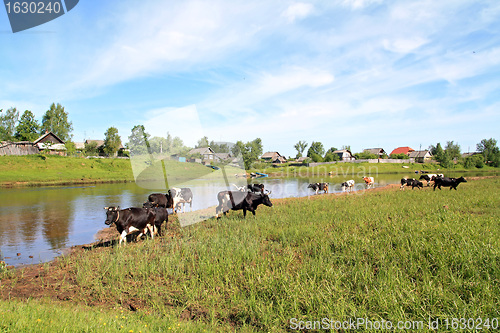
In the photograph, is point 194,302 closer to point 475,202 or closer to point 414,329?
point 414,329

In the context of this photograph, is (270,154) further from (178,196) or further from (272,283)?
(272,283)

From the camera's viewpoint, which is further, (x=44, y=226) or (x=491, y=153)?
(x=491, y=153)

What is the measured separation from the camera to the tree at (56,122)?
8469 cm

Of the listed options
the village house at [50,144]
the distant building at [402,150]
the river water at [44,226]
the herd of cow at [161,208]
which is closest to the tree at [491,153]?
the distant building at [402,150]

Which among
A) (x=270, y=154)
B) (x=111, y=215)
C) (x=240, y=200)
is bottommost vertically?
(x=240, y=200)

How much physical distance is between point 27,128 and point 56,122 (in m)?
14.2

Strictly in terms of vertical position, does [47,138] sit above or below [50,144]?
above

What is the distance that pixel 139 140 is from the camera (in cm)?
1623

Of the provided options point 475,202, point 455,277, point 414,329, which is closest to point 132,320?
point 414,329

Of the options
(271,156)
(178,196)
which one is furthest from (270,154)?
(178,196)

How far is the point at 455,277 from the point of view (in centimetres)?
586

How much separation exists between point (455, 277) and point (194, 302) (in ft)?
17.7

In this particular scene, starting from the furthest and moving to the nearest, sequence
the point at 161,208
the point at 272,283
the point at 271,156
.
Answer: the point at 271,156 → the point at 161,208 → the point at 272,283

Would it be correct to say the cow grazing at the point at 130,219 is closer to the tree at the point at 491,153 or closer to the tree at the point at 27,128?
the tree at the point at 27,128
